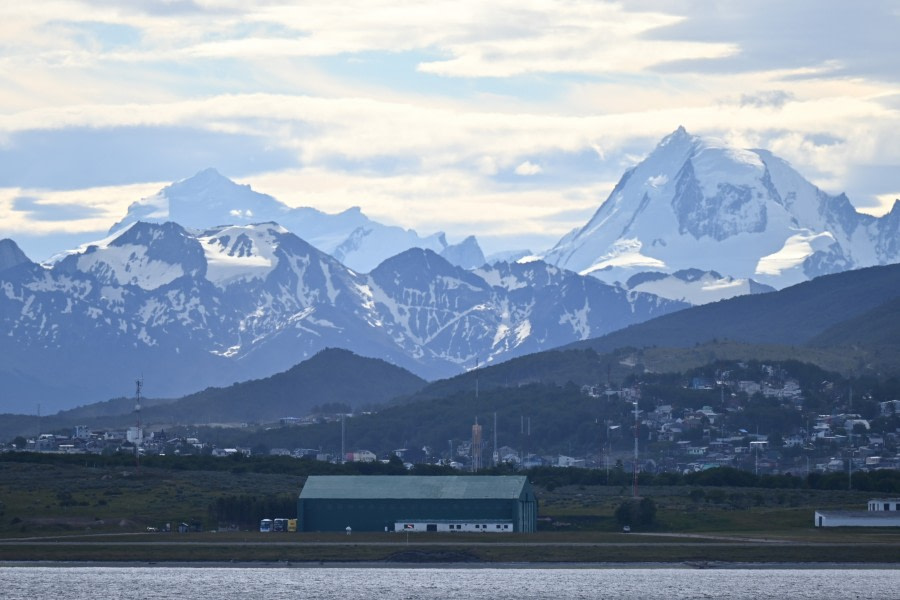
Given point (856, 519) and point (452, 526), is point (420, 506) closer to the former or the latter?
point (452, 526)

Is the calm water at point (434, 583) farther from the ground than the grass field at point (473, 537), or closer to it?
closer to it

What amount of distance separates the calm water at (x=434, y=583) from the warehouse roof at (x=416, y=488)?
21.1 meters

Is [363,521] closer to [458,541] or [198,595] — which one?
[458,541]

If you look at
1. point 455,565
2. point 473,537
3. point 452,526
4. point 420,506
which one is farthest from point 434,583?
point 420,506

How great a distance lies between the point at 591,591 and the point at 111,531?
175ft

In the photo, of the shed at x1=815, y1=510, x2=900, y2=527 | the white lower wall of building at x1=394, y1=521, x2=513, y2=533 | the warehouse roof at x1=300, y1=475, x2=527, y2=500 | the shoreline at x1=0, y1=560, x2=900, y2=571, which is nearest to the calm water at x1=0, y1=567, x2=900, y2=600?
the shoreline at x1=0, y1=560, x2=900, y2=571

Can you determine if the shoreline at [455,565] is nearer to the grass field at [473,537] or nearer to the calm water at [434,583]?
the calm water at [434,583]

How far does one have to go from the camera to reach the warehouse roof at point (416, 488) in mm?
168625

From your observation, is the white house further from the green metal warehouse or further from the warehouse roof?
the warehouse roof

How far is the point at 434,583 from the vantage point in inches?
5428

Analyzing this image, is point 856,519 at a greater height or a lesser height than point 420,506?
lesser

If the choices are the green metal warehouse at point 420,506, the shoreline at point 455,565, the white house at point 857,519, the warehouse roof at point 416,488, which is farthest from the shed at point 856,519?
the warehouse roof at point 416,488

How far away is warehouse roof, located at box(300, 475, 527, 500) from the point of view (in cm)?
16862

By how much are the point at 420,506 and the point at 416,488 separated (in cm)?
293
